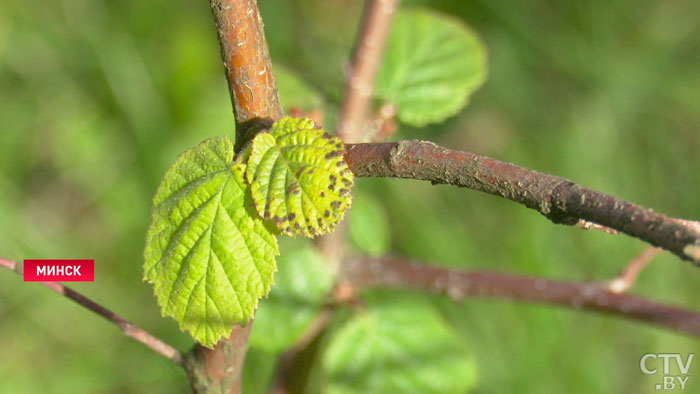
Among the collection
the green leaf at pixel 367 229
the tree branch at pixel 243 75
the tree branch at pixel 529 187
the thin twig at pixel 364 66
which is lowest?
the tree branch at pixel 529 187

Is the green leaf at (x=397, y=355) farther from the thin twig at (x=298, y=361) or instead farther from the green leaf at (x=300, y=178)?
the green leaf at (x=300, y=178)

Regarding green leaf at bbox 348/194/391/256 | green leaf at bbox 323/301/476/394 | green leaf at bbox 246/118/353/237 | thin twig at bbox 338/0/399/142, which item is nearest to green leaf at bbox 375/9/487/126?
thin twig at bbox 338/0/399/142

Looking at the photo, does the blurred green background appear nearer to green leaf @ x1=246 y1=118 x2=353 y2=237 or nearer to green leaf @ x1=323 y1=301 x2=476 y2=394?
green leaf @ x1=323 y1=301 x2=476 y2=394

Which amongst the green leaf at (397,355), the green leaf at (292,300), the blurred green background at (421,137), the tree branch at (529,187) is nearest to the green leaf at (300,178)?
the tree branch at (529,187)

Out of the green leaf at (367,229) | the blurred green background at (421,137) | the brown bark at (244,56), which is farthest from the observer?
the blurred green background at (421,137)

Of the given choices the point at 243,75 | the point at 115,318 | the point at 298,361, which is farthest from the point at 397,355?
the point at 243,75

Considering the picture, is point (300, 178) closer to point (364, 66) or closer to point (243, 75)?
point (243, 75)
